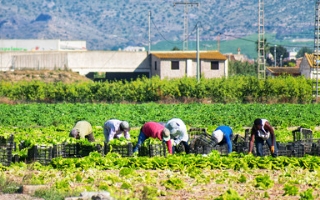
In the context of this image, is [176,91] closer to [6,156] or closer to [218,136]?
[218,136]

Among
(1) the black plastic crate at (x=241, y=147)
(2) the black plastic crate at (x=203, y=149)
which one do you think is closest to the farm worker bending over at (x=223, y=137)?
(2) the black plastic crate at (x=203, y=149)

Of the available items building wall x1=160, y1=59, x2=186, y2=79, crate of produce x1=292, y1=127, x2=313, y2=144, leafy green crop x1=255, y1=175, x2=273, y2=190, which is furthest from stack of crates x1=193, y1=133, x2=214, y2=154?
building wall x1=160, y1=59, x2=186, y2=79

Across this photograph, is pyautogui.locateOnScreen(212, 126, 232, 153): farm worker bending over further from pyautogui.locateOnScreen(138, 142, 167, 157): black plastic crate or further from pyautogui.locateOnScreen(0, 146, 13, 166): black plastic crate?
pyautogui.locateOnScreen(0, 146, 13, 166): black plastic crate

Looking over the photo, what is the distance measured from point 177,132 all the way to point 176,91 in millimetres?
43066

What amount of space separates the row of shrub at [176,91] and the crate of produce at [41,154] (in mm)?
42050

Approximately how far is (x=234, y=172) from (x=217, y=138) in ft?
11.9

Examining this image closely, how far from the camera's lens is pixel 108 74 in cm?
10525

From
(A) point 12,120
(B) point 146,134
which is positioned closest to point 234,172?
(B) point 146,134

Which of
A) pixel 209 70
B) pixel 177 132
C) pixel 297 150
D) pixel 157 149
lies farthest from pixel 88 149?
pixel 209 70

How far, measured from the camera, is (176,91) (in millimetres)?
69250

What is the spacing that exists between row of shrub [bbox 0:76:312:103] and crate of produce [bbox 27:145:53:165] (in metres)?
42.1

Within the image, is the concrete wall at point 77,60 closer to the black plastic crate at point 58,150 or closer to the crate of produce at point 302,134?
the crate of produce at point 302,134

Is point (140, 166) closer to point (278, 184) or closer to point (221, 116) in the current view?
point (278, 184)

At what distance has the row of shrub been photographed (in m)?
68.1
